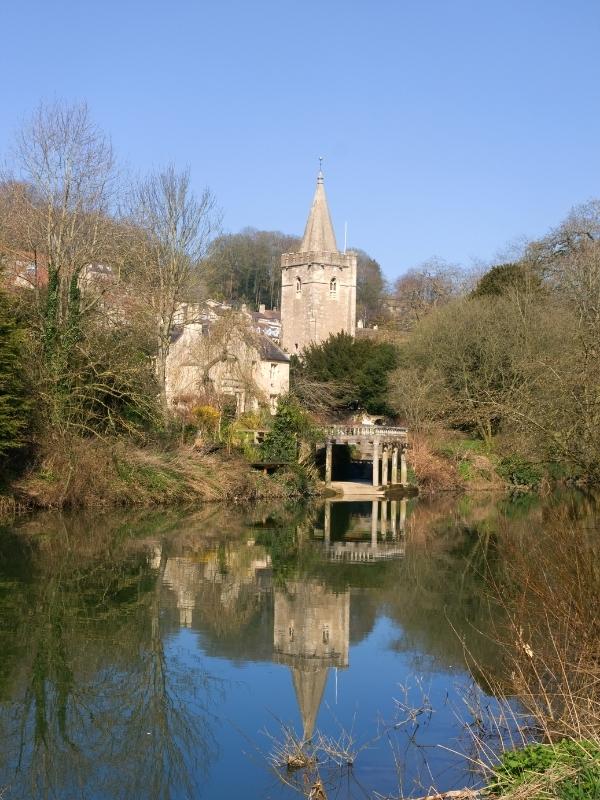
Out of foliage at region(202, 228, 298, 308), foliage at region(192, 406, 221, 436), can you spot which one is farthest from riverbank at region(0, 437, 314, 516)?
foliage at region(202, 228, 298, 308)

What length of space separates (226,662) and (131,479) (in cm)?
1747

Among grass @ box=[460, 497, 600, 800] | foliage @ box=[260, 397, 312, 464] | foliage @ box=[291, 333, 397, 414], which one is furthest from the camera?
foliage @ box=[291, 333, 397, 414]

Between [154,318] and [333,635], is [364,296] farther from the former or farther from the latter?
[333,635]

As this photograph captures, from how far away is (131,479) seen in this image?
97.0ft

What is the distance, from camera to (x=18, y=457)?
89.0 ft

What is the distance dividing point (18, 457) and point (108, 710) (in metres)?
17.5

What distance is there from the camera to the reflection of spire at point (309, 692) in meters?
10.4


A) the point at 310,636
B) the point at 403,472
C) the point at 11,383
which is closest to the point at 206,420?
the point at 403,472

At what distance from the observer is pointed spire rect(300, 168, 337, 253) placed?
65.3 metres

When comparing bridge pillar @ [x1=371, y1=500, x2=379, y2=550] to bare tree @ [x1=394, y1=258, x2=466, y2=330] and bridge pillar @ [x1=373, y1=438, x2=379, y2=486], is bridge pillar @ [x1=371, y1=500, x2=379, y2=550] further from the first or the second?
bare tree @ [x1=394, y1=258, x2=466, y2=330]

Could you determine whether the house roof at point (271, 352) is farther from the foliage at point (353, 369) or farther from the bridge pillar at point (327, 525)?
the bridge pillar at point (327, 525)

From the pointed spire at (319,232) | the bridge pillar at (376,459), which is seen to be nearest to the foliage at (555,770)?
the bridge pillar at (376,459)

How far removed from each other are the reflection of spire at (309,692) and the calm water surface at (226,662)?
0.03m

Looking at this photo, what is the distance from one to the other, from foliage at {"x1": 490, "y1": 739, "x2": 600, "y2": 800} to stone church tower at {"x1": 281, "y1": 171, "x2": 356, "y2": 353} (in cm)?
5748
